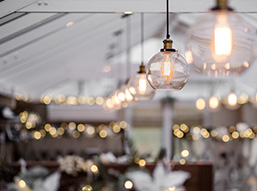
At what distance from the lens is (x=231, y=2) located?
357cm

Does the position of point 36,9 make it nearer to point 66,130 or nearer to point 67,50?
point 67,50

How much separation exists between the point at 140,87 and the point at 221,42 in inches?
77.3

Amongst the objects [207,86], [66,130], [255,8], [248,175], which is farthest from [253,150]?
[255,8]

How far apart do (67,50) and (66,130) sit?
16.7 feet

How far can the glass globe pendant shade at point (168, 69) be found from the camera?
6.97 ft

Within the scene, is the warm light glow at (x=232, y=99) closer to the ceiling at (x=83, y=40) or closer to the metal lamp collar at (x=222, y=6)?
the ceiling at (x=83, y=40)

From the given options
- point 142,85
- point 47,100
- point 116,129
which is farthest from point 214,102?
point 47,100

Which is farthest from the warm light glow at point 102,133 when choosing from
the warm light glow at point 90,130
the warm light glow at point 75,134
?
the warm light glow at point 75,134

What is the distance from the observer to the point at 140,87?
3.29 m

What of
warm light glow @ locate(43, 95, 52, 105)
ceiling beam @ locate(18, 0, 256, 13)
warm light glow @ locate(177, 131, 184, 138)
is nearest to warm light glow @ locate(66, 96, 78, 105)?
warm light glow @ locate(43, 95, 52, 105)

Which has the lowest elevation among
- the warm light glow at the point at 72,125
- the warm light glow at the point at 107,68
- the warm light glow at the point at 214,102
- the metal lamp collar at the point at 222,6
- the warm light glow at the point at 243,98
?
the warm light glow at the point at 72,125

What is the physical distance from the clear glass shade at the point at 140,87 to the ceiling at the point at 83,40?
658mm

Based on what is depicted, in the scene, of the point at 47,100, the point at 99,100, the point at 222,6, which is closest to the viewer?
the point at 222,6

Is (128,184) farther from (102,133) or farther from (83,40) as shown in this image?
(102,133)
